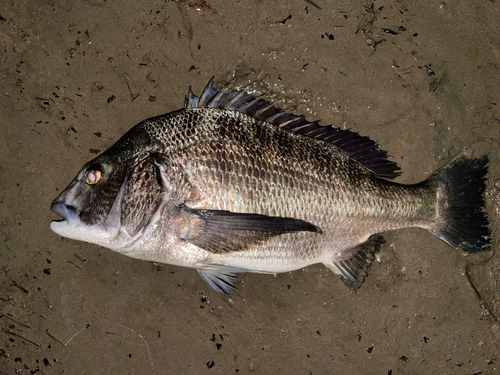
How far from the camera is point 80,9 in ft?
9.11

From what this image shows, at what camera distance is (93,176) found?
2201 millimetres

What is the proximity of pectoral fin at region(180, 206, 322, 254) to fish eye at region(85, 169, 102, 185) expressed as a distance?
595 mm

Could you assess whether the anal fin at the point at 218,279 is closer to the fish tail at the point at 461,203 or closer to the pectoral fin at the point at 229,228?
the pectoral fin at the point at 229,228

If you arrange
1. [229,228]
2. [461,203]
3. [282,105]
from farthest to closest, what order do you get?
[282,105] < [461,203] < [229,228]

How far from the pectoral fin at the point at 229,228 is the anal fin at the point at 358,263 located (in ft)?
1.81

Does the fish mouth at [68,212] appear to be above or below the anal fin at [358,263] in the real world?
above

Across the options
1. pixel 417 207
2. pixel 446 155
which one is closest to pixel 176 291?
pixel 417 207

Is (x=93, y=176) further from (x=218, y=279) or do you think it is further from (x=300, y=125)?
(x=300, y=125)

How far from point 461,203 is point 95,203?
2.68 metres

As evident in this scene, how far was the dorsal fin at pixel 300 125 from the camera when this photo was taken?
245 cm

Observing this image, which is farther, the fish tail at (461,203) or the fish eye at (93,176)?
the fish tail at (461,203)

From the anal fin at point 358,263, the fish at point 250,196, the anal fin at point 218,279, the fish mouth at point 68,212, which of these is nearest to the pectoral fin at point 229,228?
the fish at point 250,196

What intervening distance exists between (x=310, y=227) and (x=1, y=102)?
269 centimetres

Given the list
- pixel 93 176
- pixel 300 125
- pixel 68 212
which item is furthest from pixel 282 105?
pixel 68 212
